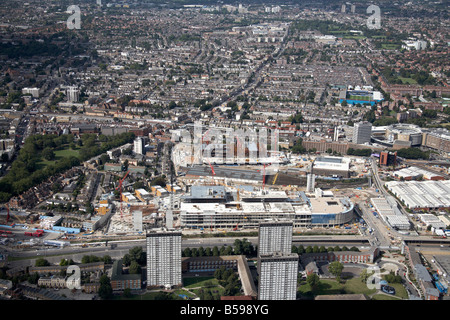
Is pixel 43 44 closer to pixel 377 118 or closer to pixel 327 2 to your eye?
pixel 377 118

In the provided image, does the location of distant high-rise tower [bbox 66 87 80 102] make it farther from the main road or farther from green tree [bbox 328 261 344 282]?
green tree [bbox 328 261 344 282]

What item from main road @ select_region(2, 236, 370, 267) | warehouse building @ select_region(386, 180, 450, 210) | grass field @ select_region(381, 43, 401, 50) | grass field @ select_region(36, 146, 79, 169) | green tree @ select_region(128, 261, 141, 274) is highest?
grass field @ select_region(381, 43, 401, 50)

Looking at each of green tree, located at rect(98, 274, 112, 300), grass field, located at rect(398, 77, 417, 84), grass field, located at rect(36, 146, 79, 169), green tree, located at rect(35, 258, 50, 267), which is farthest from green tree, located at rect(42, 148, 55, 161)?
grass field, located at rect(398, 77, 417, 84)

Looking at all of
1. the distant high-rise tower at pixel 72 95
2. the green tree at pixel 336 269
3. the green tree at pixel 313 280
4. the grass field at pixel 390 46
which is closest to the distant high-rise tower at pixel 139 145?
the distant high-rise tower at pixel 72 95

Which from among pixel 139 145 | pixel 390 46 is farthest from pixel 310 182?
pixel 390 46

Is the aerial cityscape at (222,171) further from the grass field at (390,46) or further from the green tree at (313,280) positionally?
the grass field at (390,46)
